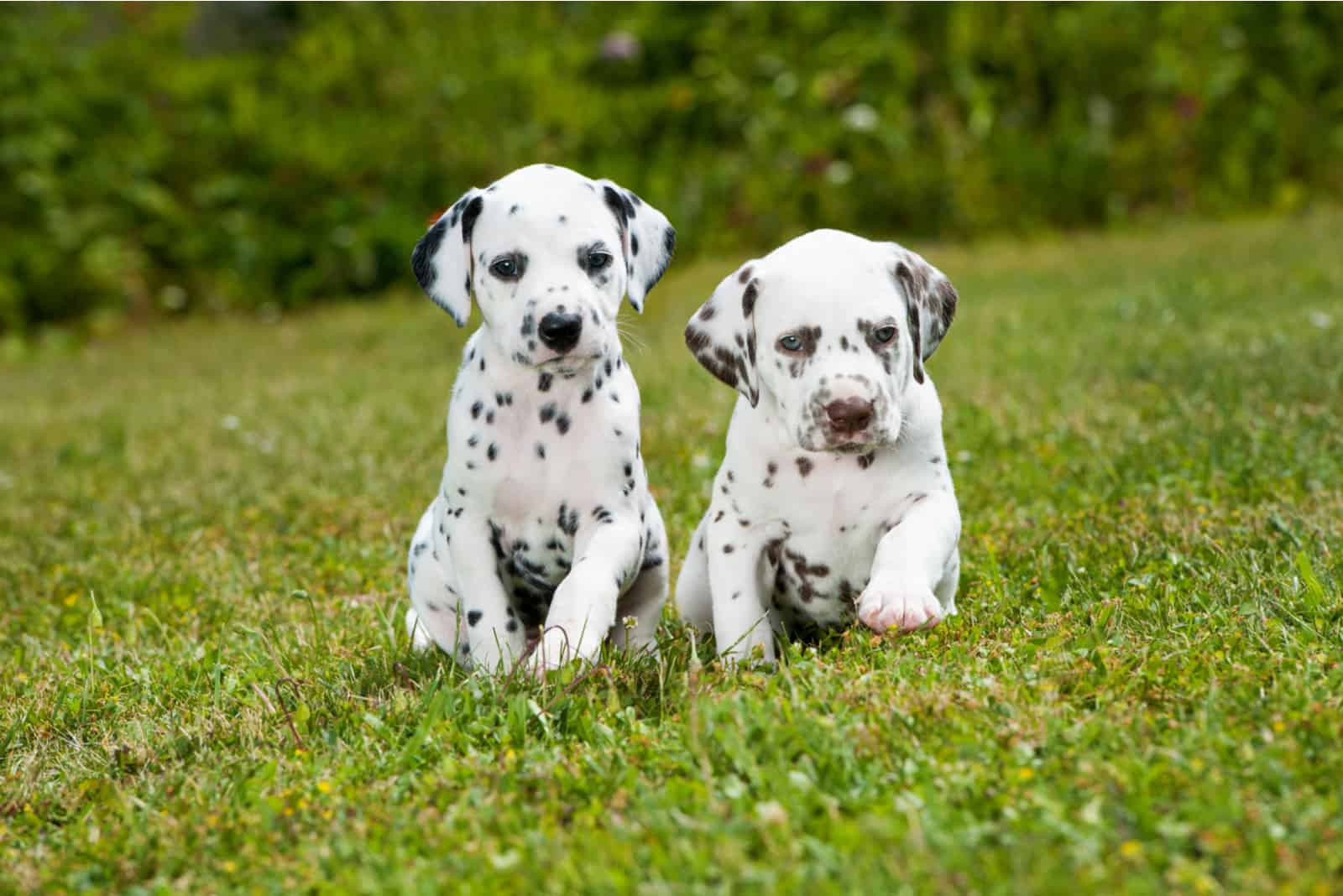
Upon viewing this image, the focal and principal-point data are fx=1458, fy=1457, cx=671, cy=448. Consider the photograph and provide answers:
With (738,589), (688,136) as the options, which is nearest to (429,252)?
(738,589)

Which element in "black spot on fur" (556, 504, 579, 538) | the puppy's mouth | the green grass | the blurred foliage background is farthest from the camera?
the blurred foliage background

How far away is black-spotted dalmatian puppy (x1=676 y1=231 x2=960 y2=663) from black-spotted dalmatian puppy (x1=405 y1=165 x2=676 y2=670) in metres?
0.27

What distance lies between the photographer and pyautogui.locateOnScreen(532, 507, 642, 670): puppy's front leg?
3.56m

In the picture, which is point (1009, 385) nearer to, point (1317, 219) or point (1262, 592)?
point (1262, 592)

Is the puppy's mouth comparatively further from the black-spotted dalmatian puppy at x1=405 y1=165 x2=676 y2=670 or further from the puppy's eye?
the puppy's eye

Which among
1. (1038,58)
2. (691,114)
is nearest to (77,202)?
(691,114)

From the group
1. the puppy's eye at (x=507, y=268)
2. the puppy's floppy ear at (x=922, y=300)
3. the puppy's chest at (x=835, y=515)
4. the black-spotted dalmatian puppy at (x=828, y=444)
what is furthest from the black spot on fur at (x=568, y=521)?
the puppy's floppy ear at (x=922, y=300)

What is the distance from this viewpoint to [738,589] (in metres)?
3.72

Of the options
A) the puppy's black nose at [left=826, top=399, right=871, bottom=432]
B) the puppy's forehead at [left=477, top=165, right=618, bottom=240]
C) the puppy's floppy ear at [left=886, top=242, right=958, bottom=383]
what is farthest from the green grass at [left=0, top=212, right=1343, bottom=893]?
the puppy's forehead at [left=477, top=165, right=618, bottom=240]

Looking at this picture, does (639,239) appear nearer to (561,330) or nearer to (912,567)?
(561,330)

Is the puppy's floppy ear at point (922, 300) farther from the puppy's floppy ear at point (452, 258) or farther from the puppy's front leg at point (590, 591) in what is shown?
the puppy's floppy ear at point (452, 258)

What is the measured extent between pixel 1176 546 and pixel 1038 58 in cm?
1082

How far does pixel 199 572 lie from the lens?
5363mm

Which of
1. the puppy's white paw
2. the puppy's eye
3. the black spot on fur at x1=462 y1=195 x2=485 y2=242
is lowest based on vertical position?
the puppy's white paw
